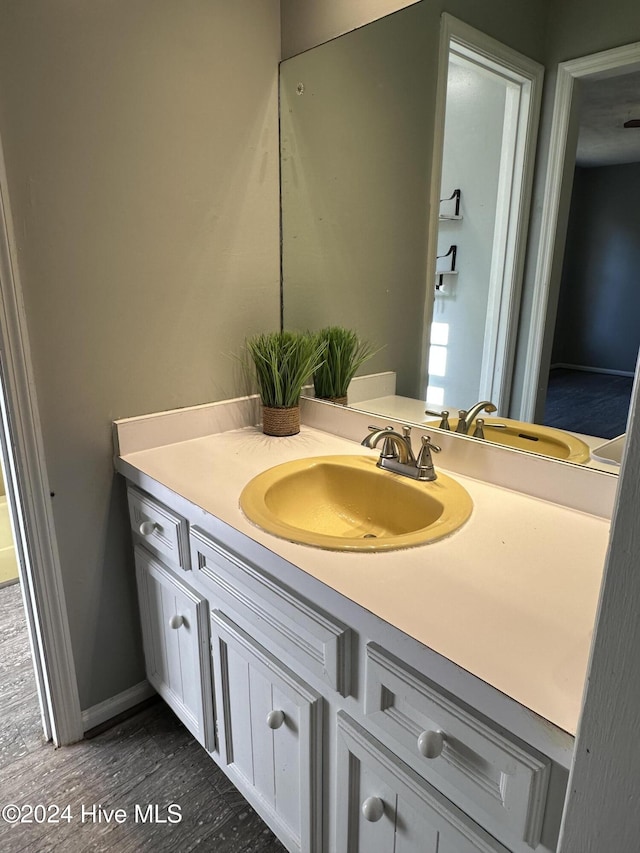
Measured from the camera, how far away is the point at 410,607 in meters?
0.80

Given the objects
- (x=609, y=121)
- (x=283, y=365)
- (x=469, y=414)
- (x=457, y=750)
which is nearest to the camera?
(x=457, y=750)

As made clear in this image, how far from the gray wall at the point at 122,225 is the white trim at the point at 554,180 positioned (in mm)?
816

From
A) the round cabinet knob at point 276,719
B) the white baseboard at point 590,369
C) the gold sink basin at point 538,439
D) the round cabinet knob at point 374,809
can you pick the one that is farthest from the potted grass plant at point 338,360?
the round cabinet knob at point 374,809

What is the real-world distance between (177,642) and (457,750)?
2.84ft

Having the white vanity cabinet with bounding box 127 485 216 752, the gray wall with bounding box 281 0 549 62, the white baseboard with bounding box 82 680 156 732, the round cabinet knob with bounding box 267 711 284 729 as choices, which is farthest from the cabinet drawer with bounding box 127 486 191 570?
the gray wall with bounding box 281 0 549 62

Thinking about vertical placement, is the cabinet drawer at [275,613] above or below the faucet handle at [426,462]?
below

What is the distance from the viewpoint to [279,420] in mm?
1601

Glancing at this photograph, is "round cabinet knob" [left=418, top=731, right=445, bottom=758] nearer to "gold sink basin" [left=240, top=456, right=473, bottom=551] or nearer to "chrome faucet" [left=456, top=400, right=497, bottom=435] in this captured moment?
"gold sink basin" [left=240, top=456, right=473, bottom=551]

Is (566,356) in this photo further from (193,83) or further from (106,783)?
(106,783)

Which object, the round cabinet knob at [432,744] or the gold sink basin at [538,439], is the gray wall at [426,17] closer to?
the gold sink basin at [538,439]

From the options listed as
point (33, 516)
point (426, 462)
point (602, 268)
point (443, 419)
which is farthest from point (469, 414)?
point (33, 516)

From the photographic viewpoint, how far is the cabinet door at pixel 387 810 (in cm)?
78

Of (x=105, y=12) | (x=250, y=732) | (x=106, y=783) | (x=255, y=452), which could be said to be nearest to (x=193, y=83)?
(x=105, y=12)

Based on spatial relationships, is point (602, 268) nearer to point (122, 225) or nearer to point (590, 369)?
point (590, 369)
